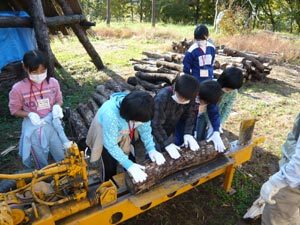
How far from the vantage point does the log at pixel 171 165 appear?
7.54ft

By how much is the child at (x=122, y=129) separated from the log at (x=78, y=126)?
1.40 m

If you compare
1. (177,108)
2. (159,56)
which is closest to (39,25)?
(177,108)

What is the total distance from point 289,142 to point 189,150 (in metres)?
0.97

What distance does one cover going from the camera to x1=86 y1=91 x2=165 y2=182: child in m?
2.06

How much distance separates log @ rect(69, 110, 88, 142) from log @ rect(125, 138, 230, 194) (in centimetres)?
190

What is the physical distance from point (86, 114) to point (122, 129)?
2.38 meters

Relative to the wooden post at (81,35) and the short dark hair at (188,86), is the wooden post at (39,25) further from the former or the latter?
the short dark hair at (188,86)

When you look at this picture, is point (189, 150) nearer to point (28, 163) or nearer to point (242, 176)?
point (242, 176)

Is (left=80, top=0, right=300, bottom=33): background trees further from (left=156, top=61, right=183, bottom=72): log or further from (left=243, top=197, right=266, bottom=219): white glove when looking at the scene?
(left=243, top=197, right=266, bottom=219): white glove

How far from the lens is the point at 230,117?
5422 millimetres

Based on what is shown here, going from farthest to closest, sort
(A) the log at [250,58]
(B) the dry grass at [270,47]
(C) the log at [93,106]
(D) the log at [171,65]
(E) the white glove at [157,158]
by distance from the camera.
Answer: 1. (B) the dry grass at [270,47]
2. (A) the log at [250,58]
3. (D) the log at [171,65]
4. (C) the log at [93,106]
5. (E) the white glove at [157,158]

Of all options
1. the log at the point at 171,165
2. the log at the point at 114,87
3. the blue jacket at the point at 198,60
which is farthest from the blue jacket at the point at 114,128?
the log at the point at 114,87

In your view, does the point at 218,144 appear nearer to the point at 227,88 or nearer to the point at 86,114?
the point at 227,88

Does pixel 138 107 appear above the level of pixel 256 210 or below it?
above
